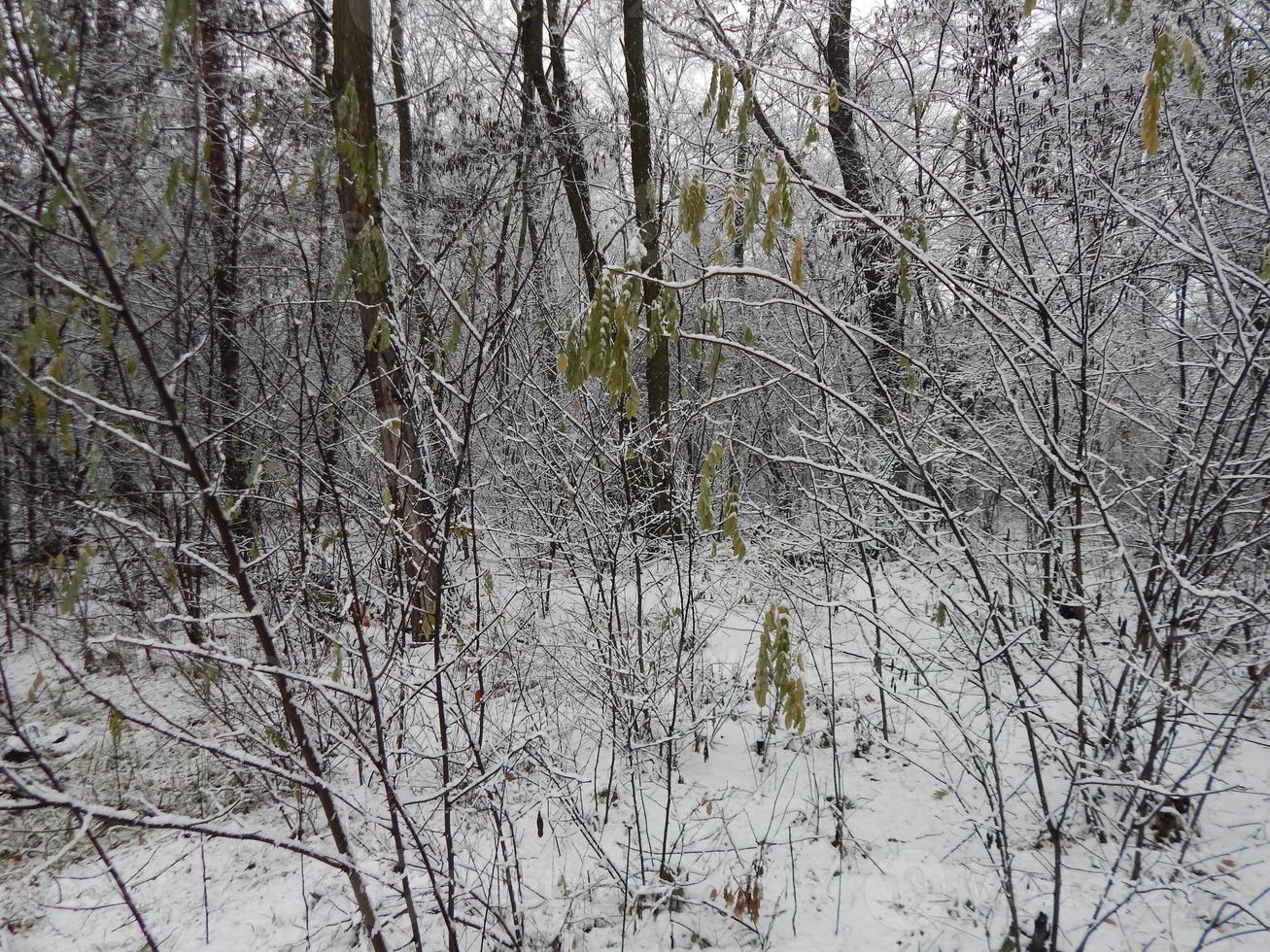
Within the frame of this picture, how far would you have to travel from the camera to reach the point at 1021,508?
121 inches

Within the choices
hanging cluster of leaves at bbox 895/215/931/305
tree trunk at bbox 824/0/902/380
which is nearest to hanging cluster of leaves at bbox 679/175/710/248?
hanging cluster of leaves at bbox 895/215/931/305

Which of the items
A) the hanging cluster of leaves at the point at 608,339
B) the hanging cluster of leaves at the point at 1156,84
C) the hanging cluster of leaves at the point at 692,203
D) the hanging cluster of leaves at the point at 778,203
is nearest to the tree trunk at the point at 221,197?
the hanging cluster of leaves at the point at 608,339

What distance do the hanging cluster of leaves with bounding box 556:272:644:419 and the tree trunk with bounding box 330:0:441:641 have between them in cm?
71

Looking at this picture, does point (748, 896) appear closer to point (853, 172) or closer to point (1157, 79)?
point (1157, 79)

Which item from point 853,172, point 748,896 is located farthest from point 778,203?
point 853,172

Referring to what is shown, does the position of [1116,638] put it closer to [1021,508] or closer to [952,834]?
[1021,508]

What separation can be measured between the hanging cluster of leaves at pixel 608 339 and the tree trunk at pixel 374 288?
2.33 feet

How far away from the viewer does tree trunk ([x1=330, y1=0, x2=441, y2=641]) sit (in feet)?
6.93

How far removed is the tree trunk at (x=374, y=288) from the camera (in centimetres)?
211

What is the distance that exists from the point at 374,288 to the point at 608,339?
88 cm

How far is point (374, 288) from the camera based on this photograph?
2.21 m

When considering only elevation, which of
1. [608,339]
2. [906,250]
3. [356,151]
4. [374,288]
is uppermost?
[356,151]

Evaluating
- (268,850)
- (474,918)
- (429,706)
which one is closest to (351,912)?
(474,918)

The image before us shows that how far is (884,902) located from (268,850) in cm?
329
